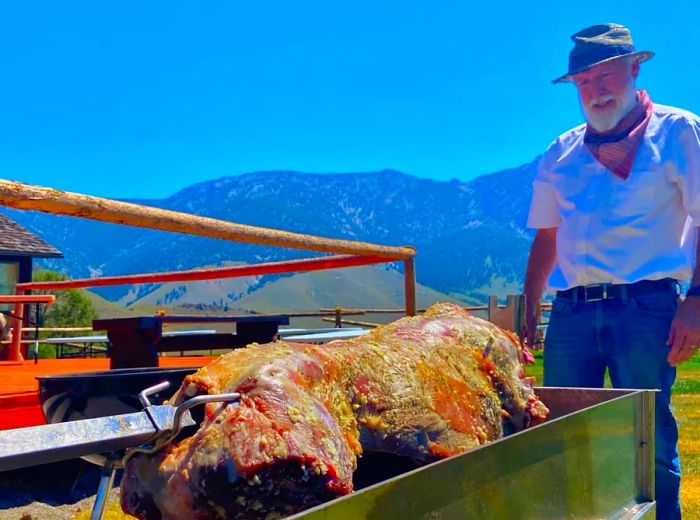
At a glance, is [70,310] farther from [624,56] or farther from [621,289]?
[624,56]

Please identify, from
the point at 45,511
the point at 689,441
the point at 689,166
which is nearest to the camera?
the point at 689,166

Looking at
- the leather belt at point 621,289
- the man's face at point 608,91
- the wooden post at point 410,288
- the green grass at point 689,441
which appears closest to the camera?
the leather belt at point 621,289

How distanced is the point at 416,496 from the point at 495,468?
356 millimetres

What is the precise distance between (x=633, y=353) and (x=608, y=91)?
127cm

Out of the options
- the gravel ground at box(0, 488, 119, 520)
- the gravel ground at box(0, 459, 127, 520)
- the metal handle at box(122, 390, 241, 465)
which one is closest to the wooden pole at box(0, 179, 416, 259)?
the metal handle at box(122, 390, 241, 465)

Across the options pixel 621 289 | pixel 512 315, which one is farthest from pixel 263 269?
pixel 621 289

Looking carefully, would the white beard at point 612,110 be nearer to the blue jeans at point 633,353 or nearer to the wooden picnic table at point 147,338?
the blue jeans at point 633,353

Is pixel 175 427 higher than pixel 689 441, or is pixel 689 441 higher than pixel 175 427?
pixel 175 427

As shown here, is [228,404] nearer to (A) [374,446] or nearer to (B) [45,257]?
(A) [374,446]

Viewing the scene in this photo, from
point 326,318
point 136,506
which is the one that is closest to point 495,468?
point 136,506

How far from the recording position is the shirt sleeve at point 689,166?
3324mm

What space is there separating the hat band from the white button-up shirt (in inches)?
14.3

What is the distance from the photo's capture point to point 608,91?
3.56 m

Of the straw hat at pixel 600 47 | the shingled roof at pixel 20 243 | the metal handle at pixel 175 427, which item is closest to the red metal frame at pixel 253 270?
the straw hat at pixel 600 47
